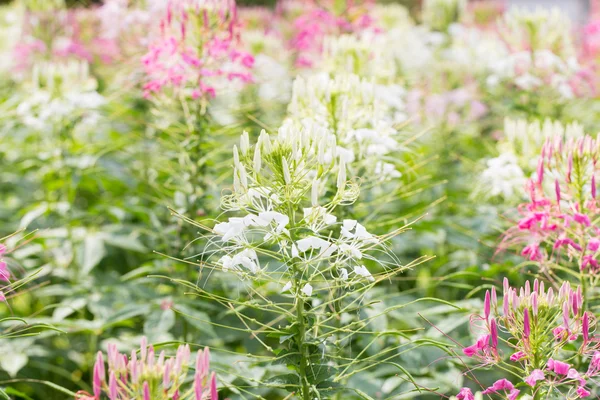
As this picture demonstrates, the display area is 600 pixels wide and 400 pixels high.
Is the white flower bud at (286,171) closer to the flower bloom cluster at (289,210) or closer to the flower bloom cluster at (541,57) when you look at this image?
the flower bloom cluster at (289,210)

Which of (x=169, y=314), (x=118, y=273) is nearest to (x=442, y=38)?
(x=118, y=273)

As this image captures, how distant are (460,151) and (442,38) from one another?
1.18 m

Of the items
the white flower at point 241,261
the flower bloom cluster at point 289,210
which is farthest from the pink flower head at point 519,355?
the white flower at point 241,261

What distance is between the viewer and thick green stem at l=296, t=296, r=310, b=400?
80.2 inches

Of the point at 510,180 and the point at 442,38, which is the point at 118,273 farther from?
the point at 442,38

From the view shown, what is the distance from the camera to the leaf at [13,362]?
2984mm

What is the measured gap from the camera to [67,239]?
3.82 meters

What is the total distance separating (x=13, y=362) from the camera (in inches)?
120

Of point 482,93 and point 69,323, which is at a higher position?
point 482,93

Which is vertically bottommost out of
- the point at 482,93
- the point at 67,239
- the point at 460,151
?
the point at 67,239

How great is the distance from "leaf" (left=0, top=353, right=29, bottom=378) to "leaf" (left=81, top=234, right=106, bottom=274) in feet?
1.83

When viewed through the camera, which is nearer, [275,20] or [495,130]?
[495,130]

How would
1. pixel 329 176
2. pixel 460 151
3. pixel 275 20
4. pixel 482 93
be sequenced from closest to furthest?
1. pixel 329 176
2. pixel 460 151
3. pixel 482 93
4. pixel 275 20

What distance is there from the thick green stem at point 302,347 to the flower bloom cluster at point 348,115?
0.77m
